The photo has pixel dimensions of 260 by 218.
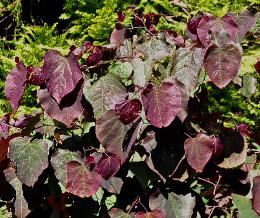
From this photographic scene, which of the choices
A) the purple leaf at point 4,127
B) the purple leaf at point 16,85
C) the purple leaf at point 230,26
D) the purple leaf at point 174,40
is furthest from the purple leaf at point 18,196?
the purple leaf at point 230,26

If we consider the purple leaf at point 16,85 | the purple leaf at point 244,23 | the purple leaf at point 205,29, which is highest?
the purple leaf at point 205,29

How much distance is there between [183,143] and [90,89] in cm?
38

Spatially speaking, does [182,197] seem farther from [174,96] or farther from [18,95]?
[18,95]

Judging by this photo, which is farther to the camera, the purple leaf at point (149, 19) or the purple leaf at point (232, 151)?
the purple leaf at point (149, 19)

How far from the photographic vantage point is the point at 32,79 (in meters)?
1.45

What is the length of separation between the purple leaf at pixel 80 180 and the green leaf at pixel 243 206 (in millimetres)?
493

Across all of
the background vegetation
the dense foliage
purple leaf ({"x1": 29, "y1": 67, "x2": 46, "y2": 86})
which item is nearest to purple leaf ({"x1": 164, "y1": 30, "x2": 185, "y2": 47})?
the dense foliage

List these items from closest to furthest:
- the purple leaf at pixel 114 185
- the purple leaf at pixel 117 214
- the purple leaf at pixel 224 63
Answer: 1. the purple leaf at pixel 224 63
2. the purple leaf at pixel 117 214
3. the purple leaf at pixel 114 185

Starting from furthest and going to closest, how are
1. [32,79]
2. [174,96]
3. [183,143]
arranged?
1. [183,143]
2. [32,79]
3. [174,96]

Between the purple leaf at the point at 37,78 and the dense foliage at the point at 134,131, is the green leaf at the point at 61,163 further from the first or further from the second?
the purple leaf at the point at 37,78

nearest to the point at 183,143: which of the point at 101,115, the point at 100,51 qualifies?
the point at 101,115

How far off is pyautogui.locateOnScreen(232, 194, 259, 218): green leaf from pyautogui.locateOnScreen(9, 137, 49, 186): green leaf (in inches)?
26.6

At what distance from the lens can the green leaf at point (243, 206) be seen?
1.56 metres

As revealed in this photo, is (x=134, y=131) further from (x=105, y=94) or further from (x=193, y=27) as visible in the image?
(x=193, y=27)
